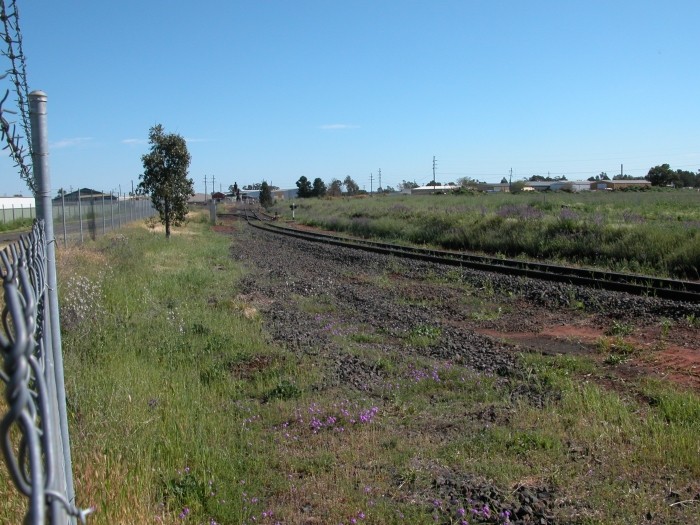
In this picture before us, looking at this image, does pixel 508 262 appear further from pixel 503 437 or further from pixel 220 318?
pixel 503 437

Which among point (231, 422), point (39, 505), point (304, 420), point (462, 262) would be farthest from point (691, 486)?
point (462, 262)

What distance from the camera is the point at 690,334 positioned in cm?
981

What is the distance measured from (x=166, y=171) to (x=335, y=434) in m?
25.6

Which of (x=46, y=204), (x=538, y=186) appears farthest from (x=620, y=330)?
(x=538, y=186)

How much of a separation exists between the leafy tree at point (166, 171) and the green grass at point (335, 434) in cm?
2133

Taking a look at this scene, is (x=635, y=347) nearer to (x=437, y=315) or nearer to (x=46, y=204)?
(x=437, y=315)

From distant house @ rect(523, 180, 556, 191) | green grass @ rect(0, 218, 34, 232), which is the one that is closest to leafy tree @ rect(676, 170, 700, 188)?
distant house @ rect(523, 180, 556, 191)

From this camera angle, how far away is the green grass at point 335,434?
4.38 metres

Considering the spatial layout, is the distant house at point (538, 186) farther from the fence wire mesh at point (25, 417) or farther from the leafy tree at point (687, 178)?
the fence wire mesh at point (25, 417)

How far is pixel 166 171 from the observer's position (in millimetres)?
29547

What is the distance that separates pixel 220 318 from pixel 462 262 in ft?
33.2

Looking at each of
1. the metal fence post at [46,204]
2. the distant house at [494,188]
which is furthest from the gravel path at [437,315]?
the distant house at [494,188]

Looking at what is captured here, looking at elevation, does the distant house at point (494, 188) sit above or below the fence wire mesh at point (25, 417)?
above

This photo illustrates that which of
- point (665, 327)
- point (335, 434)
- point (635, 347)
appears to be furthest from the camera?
point (665, 327)
